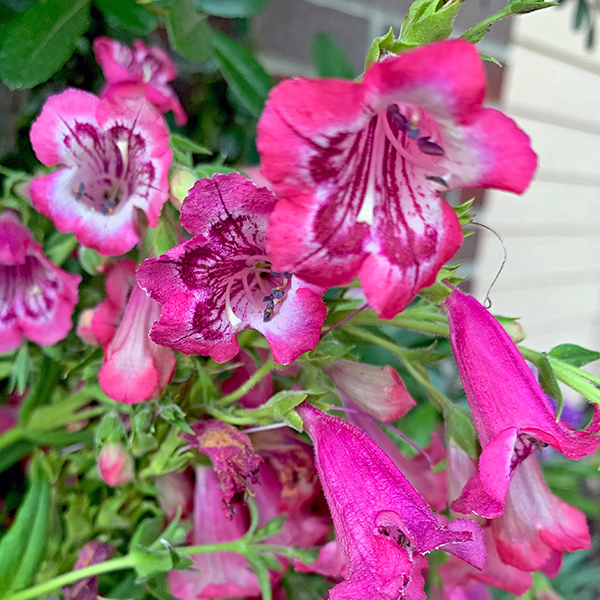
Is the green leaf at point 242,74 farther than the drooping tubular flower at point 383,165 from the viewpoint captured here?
Yes

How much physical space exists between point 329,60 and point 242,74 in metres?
0.20

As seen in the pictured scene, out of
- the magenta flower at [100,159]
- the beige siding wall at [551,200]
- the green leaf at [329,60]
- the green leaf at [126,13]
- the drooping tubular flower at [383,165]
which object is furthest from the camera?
the beige siding wall at [551,200]

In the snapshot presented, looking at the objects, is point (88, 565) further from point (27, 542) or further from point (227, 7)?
point (227, 7)

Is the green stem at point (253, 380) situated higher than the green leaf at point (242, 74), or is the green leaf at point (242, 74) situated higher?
the green leaf at point (242, 74)

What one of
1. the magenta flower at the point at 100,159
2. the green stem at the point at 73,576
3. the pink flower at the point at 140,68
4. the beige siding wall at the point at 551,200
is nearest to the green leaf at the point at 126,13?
the pink flower at the point at 140,68

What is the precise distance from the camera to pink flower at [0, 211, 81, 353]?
0.35 metres

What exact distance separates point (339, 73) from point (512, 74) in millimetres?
575

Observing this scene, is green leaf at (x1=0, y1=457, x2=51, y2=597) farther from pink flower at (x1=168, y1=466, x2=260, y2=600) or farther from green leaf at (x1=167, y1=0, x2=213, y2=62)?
green leaf at (x1=167, y1=0, x2=213, y2=62)

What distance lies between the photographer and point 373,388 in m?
0.29

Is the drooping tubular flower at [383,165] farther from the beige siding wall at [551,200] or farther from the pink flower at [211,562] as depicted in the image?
the beige siding wall at [551,200]

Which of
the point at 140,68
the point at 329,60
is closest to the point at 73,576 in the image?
the point at 140,68

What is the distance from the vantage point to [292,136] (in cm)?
18

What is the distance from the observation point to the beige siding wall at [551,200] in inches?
43.4

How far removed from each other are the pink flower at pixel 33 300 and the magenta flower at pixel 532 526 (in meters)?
0.27
